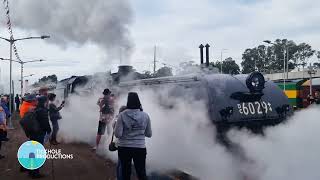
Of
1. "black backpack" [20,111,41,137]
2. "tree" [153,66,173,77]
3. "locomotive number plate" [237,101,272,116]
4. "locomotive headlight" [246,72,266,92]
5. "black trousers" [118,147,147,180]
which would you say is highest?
"tree" [153,66,173,77]

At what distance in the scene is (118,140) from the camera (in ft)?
19.7

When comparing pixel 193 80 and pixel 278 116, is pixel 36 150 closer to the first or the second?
pixel 193 80

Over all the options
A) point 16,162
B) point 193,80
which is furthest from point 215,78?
point 16,162

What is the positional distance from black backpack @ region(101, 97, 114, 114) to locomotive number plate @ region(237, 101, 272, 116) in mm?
4394

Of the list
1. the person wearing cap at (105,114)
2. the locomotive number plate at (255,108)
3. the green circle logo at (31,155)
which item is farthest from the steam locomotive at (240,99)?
the person wearing cap at (105,114)

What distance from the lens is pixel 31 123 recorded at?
7754mm

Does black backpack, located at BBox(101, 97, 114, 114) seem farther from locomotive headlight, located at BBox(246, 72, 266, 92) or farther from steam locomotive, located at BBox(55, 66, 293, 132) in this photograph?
locomotive headlight, located at BBox(246, 72, 266, 92)

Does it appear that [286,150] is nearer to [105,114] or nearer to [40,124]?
[40,124]

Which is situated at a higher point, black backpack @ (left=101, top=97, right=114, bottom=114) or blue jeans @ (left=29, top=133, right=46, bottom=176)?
black backpack @ (left=101, top=97, right=114, bottom=114)

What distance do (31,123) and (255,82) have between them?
4.09 m

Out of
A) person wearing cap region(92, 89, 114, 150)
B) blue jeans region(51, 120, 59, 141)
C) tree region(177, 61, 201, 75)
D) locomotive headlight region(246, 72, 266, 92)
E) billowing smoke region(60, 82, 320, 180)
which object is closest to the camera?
billowing smoke region(60, 82, 320, 180)

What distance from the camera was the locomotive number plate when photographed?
24.5 feet

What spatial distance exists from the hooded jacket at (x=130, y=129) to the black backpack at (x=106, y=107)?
5028 millimetres

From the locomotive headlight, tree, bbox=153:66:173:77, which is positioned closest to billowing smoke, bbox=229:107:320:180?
the locomotive headlight
